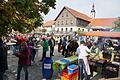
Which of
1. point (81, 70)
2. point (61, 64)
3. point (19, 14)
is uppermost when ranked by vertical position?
point (19, 14)

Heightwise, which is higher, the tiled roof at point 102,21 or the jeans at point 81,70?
the tiled roof at point 102,21

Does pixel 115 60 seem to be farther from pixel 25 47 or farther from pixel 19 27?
pixel 19 27

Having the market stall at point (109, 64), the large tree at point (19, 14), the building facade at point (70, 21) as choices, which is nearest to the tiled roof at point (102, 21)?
the building facade at point (70, 21)

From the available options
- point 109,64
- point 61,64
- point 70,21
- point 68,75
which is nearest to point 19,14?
point 68,75

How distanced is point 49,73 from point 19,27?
3304 mm

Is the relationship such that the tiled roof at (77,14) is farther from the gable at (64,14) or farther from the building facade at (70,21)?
the gable at (64,14)

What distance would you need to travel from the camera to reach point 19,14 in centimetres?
877

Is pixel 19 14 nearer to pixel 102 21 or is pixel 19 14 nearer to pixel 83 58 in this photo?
pixel 83 58

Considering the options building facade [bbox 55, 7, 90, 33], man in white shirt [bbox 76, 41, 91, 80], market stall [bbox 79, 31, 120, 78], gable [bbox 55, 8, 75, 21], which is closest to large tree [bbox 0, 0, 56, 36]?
man in white shirt [bbox 76, 41, 91, 80]

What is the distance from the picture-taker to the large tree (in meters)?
8.11

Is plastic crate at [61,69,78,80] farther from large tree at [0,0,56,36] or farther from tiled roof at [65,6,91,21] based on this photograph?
tiled roof at [65,6,91,21]

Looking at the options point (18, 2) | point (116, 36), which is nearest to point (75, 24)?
point (116, 36)

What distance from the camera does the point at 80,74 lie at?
1094 centimetres

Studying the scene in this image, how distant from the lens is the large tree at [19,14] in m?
8.11
